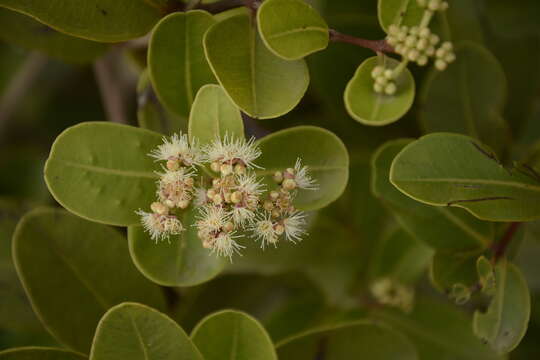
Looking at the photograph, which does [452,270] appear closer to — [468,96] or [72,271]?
[468,96]

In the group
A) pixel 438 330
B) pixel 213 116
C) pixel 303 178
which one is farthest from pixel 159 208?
pixel 438 330

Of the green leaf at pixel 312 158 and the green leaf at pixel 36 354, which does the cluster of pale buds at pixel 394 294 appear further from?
the green leaf at pixel 36 354

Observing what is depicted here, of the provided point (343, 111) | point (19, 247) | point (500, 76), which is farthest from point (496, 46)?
point (19, 247)

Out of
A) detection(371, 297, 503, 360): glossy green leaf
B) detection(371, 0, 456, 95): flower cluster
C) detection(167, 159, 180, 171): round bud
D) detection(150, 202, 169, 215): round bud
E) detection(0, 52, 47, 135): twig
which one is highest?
detection(371, 0, 456, 95): flower cluster

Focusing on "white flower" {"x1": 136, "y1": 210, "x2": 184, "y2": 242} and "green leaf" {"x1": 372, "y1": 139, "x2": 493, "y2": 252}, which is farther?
"green leaf" {"x1": 372, "y1": 139, "x2": 493, "y2": 252}

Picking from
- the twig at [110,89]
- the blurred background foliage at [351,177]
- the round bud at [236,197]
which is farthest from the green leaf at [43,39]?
the round bud at [236,197]

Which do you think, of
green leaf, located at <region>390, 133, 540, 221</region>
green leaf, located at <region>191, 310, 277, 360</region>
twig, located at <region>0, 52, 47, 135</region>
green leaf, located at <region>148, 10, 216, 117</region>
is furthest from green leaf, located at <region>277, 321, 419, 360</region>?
twig, located at <region>0, 52, 47, 135</region>

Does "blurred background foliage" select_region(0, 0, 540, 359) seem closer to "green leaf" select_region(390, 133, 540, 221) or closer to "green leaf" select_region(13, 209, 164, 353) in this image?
"green leaf" select_region(13, 209, 164, 353)

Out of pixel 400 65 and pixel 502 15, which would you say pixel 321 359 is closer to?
pixel 400 65
